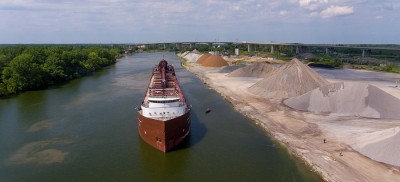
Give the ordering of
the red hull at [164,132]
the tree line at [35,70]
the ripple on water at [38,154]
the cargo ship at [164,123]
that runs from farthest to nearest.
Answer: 1. the tree line at [35,70]
2. the cargo ship at [164,123]
3. the red hull at [164,132]
4. the ripple on water at [38,154]

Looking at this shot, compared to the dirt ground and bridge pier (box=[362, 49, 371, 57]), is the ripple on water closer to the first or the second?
the dirt ground

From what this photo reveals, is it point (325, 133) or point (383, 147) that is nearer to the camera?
point (383, 147)

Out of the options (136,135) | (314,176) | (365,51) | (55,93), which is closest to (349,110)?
(314,176)

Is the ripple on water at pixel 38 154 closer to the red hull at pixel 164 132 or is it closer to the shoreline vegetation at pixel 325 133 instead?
the red hull at pixel 164 132

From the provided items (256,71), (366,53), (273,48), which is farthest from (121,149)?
(273,48)

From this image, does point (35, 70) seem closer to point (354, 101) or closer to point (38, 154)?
point (38, 154)

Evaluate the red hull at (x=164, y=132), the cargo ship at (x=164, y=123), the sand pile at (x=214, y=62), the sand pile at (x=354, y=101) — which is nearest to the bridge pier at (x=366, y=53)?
the sand pile at (x=214, y=62)
